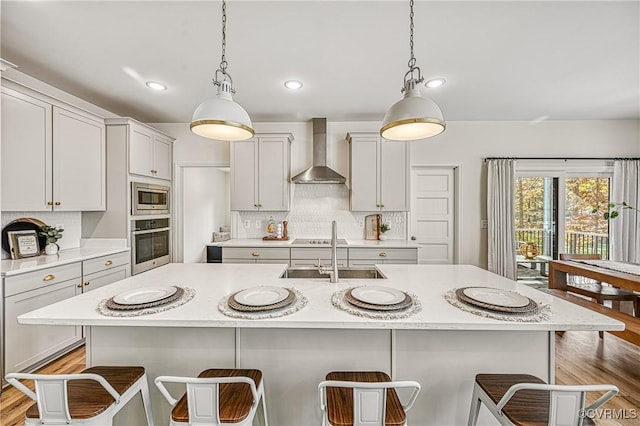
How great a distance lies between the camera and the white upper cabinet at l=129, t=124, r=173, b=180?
10.7 ft

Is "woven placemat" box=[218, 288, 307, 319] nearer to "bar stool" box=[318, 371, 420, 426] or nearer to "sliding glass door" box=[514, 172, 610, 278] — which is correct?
"bar stool" box=[318, 371, 420, 426]

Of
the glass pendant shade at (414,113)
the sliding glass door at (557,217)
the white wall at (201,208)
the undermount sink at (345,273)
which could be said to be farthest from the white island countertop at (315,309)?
the sliding glass door at (557,217)

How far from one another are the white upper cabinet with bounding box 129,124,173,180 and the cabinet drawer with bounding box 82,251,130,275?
3.19ft

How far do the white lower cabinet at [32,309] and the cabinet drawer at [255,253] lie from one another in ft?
4.62

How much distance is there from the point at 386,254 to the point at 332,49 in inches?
91.0

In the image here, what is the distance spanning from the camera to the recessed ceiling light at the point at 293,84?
279cm

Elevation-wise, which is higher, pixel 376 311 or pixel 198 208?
pixel 198 208

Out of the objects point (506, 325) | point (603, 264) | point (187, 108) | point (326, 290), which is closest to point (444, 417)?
point (506, 325)

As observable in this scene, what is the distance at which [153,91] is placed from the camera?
3.02 m

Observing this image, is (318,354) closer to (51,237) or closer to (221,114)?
(221,114)

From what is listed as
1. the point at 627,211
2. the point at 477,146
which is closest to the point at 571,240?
the point at 627,211

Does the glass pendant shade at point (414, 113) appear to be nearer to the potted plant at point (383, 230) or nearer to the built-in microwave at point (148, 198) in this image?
the potted plant at point (383, 230)

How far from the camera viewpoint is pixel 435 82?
2.79m

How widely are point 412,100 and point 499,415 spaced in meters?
1.44
